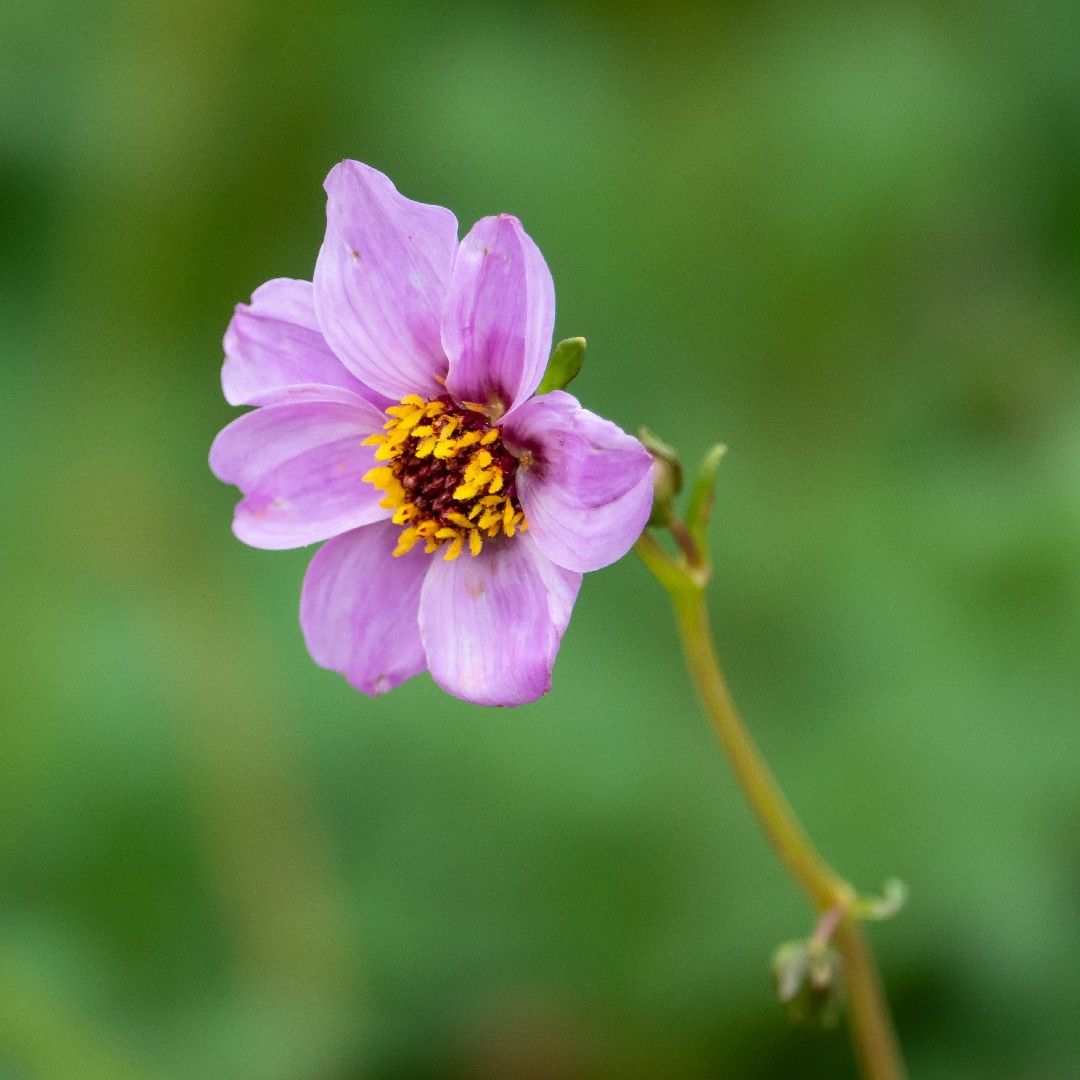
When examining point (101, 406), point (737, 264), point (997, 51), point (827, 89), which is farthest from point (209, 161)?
point (997, 51)

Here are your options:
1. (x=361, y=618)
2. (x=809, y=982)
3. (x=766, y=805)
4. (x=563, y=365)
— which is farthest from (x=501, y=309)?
(x=809, y=982)

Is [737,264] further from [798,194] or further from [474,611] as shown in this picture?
[474,611]

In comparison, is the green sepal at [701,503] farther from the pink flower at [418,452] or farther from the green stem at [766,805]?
the pink flower at [418,452]

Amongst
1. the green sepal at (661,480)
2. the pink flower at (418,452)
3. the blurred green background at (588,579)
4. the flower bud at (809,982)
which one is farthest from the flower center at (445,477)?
the blurred green background at (588,579)

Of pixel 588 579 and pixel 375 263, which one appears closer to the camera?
pixel 375 263

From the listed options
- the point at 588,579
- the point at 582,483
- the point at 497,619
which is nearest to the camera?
the point at 582,483

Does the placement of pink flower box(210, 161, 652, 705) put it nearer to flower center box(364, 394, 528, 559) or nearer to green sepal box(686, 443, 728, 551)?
flower center box(364, 394, 528, 559)

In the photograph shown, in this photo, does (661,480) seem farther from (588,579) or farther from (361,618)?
(588,579)
